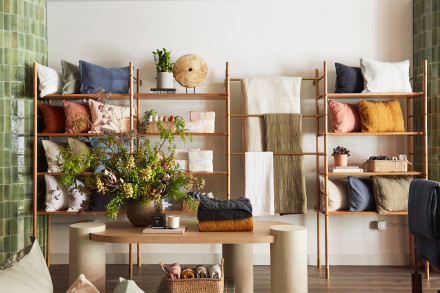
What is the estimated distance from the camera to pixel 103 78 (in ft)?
16.3

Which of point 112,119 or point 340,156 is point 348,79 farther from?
point 112,119

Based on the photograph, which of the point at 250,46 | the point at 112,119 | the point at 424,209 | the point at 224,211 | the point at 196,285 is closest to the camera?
the point at 196,285

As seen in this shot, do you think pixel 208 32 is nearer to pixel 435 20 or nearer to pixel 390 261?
pixel 435 20

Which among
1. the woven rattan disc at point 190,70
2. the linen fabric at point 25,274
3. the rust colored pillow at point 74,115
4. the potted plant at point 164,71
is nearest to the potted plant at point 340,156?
the woven rattan disc at point 190,70

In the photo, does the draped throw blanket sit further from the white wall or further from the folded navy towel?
the folded navy towel

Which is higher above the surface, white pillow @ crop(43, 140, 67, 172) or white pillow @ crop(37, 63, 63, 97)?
white pillow @ crop(37, 63, 63, 97)

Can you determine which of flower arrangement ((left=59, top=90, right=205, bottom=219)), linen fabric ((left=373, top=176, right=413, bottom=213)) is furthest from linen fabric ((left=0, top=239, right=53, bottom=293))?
linen fabric ((left=373, top=176, right=413, bottom=213))

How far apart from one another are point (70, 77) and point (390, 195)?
11.4 feet

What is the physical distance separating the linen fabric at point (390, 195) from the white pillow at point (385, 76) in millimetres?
930

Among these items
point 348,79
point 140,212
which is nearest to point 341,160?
point 348,79

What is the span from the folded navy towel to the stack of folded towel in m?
1.29

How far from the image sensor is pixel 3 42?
4758 millimetres

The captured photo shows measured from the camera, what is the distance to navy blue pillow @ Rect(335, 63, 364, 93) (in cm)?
500

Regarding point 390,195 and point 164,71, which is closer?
point 390,195
